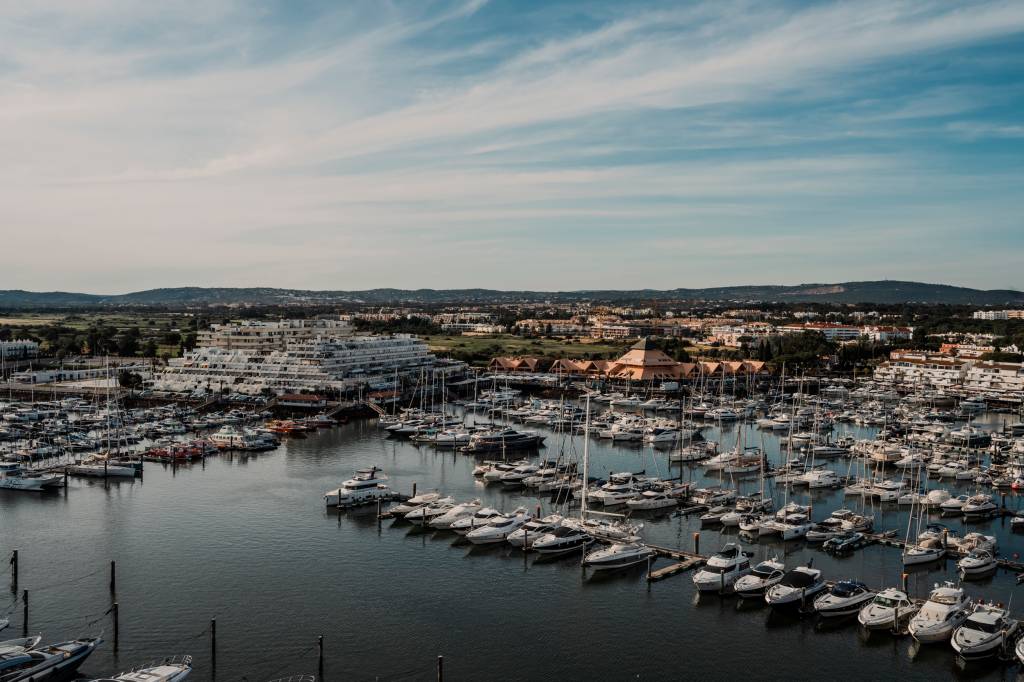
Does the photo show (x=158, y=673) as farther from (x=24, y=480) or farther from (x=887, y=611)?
(x=24, y=480)

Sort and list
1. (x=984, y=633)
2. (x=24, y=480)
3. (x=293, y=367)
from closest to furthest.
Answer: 1. (x=984, y=633)
2. (x=24, y=480)
3. (x=293, y=367)

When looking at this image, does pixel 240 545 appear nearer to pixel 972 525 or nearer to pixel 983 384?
pixel 972 525

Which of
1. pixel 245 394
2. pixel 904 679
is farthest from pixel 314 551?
pixel 245 394

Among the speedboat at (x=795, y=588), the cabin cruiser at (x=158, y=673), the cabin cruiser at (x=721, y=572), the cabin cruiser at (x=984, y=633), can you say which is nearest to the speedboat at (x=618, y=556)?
the cabin cruiser at (x=721, y=572)

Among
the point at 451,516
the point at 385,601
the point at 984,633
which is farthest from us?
the point at 451,516

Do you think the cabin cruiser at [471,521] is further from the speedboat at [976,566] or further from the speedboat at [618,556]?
the speedboat at [976,566]

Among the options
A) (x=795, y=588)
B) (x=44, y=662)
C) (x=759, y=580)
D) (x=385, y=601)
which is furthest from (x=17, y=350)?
(x=795, y=588)

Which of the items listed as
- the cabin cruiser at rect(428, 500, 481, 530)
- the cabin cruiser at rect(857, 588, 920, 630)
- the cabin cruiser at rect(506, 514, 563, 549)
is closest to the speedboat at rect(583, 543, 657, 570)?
the cabin cruiser at rect(506, 514, 563, 549)
